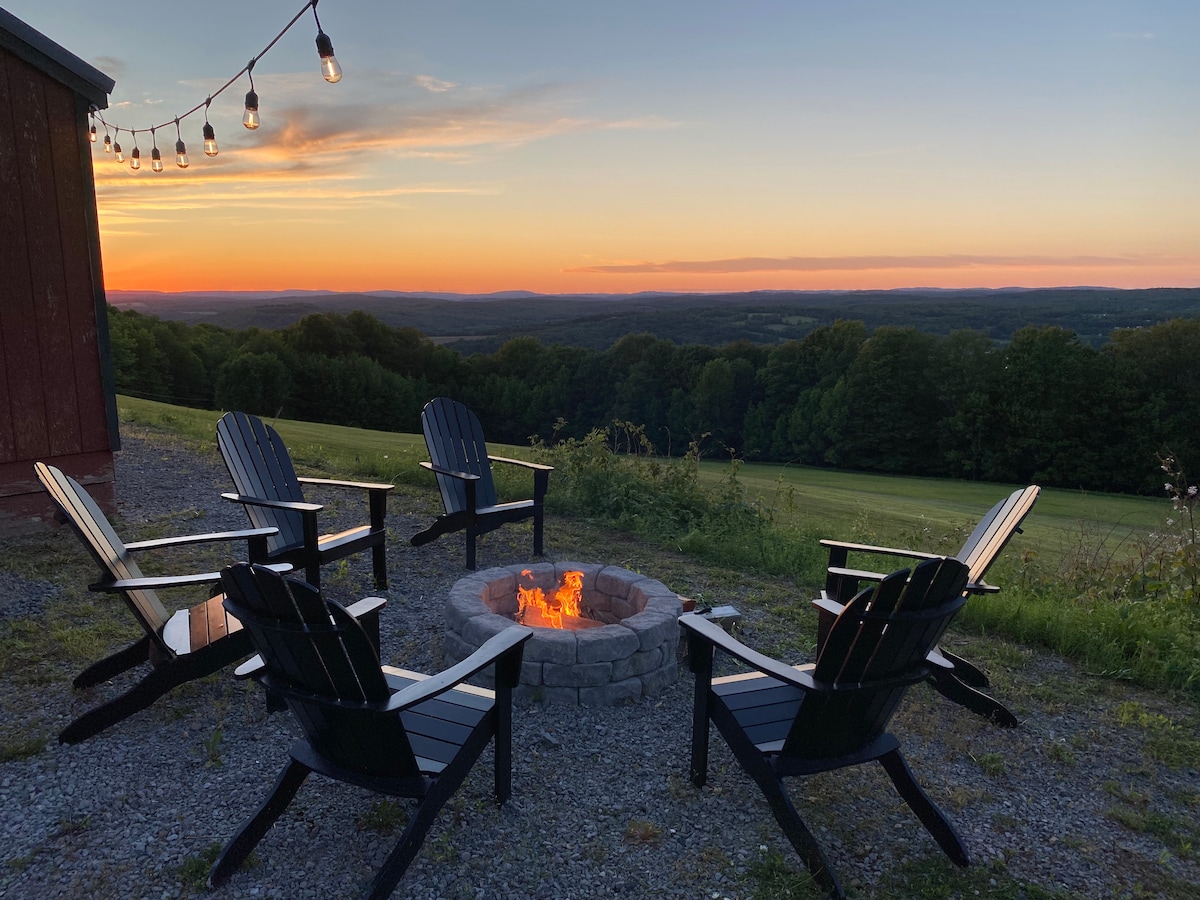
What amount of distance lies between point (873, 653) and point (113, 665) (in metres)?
3.00

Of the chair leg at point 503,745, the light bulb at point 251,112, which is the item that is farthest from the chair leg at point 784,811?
the light bulb at point 251,112

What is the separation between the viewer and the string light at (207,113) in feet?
12.6

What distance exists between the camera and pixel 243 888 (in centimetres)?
208

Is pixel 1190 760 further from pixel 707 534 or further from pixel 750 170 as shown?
pixel 750 170

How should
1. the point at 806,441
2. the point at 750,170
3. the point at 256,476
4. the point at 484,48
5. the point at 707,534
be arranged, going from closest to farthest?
the point at 256,476 → the point at 707,534 → the point at 484,48 → the point at 750,170 → the point at 806,441

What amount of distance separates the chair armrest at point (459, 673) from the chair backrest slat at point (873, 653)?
0.91 metres

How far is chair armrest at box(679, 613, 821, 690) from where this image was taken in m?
2.17

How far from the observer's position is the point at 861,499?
15.5 meters

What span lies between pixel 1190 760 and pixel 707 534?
335 cm

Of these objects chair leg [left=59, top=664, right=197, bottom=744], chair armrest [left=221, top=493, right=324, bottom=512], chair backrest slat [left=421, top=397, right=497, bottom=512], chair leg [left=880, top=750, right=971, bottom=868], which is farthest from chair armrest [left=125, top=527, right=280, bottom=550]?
chair leg [left=880, top=750, right=971, bottom=868]

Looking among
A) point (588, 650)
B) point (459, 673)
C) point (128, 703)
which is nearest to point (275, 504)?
point (128, 703)

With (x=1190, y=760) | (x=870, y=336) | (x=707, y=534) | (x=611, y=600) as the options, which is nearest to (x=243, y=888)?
(x=611, y=600)

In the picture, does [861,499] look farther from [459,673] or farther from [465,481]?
[459,673]

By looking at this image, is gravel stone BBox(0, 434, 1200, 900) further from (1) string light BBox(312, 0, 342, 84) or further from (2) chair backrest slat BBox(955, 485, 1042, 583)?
(1) string light BBox(312, 0, 342, 84)
